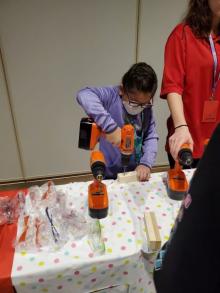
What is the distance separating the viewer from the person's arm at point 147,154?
50.0 inches

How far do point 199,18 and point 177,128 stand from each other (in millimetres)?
540

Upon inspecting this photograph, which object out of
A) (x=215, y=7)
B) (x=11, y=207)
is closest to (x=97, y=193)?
(x=11, y=207)

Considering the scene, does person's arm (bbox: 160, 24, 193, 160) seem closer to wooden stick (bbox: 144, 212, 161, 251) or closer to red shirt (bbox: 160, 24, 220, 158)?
red shirt (bbox: 160, 24, 220, 158)

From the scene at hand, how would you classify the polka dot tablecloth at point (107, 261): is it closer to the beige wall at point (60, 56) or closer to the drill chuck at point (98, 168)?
the drill chuck at point (98, 168)

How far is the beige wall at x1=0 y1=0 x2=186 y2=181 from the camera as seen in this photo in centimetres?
200

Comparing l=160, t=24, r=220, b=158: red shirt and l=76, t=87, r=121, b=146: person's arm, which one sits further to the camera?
l=160, t=24, r=220, b=158: red shirt

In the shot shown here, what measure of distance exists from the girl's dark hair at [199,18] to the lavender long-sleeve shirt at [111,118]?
1.46 feet

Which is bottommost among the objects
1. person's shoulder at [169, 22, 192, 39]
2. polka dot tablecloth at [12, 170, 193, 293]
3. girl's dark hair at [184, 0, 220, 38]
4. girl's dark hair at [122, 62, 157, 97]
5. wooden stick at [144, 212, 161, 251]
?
polka dot tablecloth at [12, 170, 193, 293]

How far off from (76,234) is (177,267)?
0.58 meters

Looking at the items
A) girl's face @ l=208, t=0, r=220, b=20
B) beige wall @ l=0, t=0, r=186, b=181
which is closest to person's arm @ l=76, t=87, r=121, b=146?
girl's face @ l=208, t=0, r=220, b=20

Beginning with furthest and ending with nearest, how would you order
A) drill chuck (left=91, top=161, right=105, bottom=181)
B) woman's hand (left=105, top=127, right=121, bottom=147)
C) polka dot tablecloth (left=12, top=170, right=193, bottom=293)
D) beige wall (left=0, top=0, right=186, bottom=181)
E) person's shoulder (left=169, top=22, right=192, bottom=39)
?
beige wall (left=0, top=0, right=186, bottom=181)
person's shoulder (left=169, top=22, right=192, bottom=39)
woman's hand (left=105, top=127, right=121, bottom=147)
drill chuck (left=91, top=161, right=105, bottom=181)
polka dot tablecloth (left=12, top=170, right=193, bottom=293)

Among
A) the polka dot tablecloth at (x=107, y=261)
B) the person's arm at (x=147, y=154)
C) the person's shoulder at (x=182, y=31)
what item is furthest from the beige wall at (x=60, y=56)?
the polka dot tablecloth at (x=107, y=261)

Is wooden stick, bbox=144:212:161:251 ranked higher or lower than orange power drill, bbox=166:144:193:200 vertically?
lower

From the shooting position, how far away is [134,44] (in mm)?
2213
